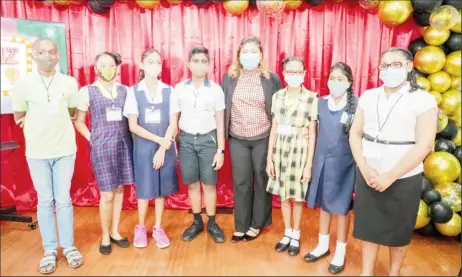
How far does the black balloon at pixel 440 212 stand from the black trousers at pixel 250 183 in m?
1.32

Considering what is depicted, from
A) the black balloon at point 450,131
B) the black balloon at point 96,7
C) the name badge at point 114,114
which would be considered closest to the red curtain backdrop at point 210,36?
the black balloon at point 96,7

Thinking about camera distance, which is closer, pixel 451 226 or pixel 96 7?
pixel 451 226

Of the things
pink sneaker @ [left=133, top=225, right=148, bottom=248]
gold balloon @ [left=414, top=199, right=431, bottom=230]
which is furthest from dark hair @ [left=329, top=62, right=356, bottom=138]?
pink sneaker @ [left=133, top=225, right=148, bottom=248]

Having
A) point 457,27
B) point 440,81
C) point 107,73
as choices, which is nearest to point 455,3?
point 457,27

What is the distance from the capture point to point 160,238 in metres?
2.90

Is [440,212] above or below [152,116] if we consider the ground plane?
below

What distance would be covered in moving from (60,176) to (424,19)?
3.08 meters

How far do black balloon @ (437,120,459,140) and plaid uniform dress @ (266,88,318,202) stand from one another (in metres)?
1.41

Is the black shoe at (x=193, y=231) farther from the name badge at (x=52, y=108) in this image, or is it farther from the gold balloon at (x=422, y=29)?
the gold balloon at (x=422, y=29)

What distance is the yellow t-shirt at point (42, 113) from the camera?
2.38m

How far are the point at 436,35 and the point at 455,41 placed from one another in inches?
7.0

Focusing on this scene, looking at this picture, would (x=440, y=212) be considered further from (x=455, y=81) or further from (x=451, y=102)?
(x=455, y=81)

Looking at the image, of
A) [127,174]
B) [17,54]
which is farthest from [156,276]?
[17,54]

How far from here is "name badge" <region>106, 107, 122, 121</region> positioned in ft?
8.55
